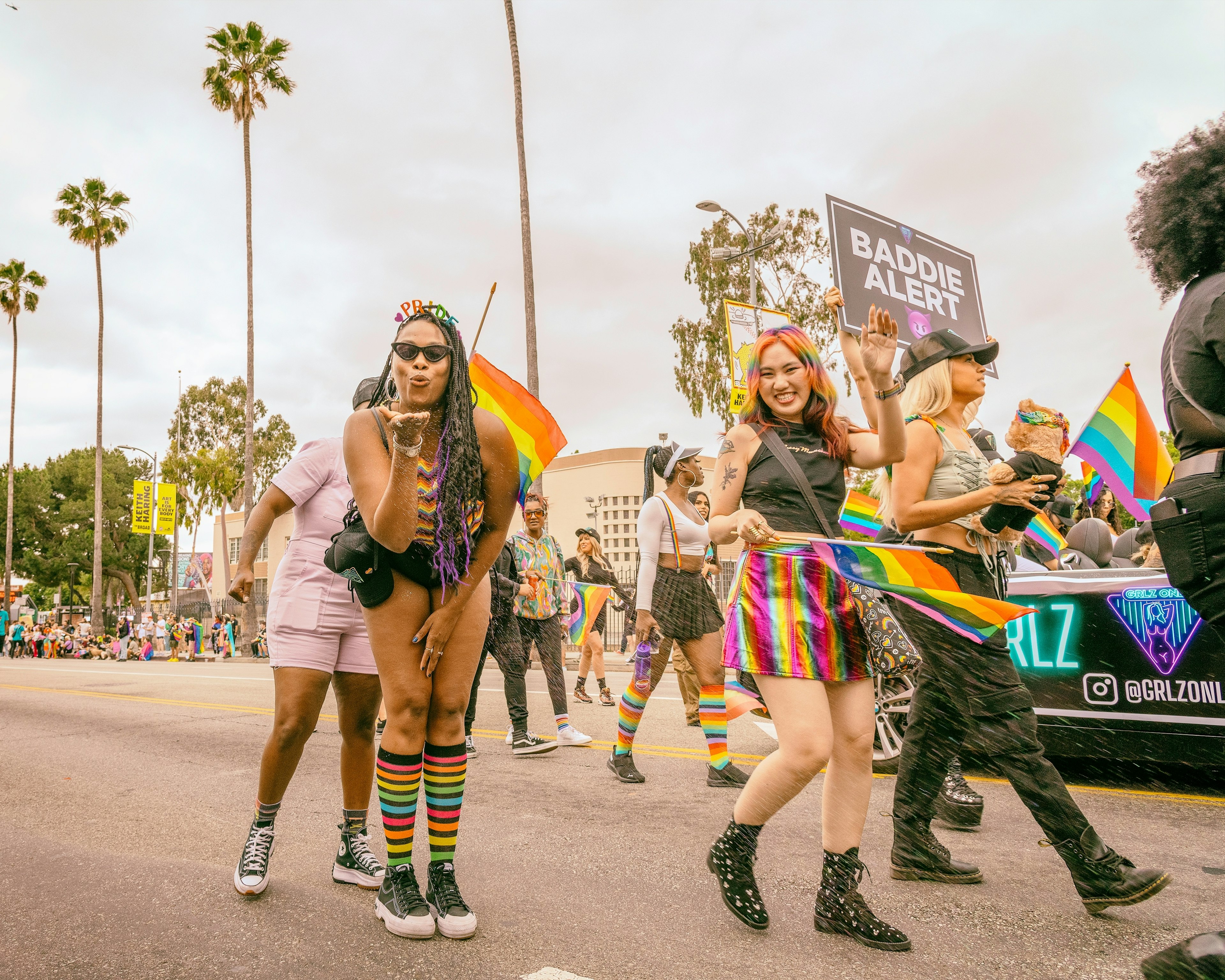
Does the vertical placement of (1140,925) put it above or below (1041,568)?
below

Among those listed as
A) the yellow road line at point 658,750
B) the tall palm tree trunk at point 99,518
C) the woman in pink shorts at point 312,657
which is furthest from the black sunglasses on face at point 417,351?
the tall palm tree trunk at point 99,518

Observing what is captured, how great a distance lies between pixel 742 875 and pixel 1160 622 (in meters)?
2.85

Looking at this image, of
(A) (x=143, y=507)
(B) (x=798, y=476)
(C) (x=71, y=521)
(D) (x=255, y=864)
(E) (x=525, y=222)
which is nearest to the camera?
(B) (x=798, y=476)

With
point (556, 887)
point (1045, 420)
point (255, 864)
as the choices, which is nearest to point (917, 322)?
point (1045, 420)

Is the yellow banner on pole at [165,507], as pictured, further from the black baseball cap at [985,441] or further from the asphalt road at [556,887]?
the black baseball cap at [985,441]

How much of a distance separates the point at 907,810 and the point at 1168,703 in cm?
186

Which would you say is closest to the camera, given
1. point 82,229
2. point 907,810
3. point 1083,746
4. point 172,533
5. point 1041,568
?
point 907,810

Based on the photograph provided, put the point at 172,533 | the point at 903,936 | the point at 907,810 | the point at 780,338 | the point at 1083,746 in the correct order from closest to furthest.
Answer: the point at 903,936, the point at 780,338, the point at 907,810, the point at 1083,746, the point at 172,533

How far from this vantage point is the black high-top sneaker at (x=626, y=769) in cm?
538

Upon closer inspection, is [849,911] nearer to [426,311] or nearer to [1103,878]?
[1103,878]

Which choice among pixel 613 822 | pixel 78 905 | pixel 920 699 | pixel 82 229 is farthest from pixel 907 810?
pixel 82 229

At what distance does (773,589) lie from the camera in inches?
116

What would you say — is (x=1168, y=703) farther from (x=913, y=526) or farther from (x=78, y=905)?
(x=78, y=905)

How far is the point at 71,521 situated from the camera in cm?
5888
